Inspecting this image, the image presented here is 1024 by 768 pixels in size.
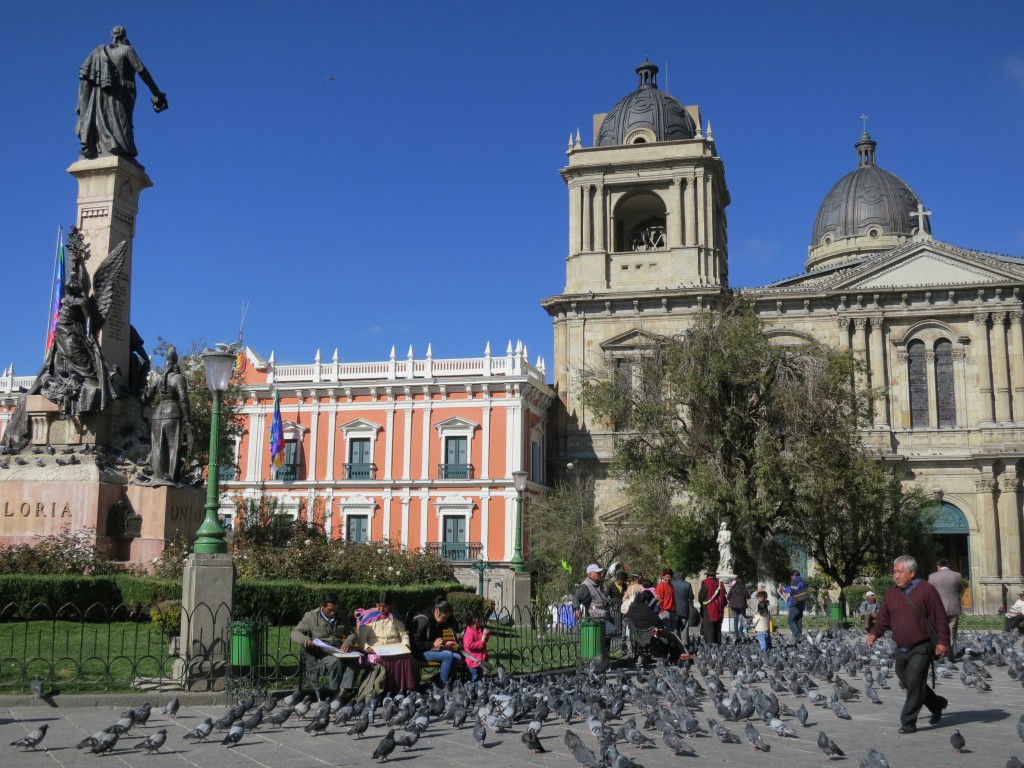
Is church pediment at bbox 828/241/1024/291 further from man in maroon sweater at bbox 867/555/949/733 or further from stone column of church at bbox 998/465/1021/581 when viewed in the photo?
man in maroon sweater at bbox 867/555/949/733

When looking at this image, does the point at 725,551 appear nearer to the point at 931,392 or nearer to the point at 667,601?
the point at 667,601

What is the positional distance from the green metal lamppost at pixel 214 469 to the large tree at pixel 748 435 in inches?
711

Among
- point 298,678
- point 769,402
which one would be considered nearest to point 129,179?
point 298,678

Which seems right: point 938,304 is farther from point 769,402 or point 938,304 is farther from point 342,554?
point 342,554

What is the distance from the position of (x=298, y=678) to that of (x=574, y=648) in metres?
5.29

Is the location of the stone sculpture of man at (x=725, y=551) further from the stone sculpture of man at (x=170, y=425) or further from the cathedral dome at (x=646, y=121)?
the cathedral dome at (x=646, y=121)

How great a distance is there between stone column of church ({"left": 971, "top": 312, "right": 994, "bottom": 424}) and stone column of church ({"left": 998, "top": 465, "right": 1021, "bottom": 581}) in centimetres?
242

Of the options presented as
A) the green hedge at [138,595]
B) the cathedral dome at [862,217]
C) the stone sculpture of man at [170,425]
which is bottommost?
the green hedge at [138,595]

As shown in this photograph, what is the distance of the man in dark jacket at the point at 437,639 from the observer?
37.7ft

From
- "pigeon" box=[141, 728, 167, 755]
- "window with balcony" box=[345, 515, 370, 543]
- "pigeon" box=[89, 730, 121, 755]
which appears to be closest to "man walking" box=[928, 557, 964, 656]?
"pigeon" box=[141, 728, 167, 755]

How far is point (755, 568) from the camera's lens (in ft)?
100

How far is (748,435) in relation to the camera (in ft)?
97.8

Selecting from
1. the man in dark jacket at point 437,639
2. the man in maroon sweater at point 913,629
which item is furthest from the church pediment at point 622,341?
the man in maroon sweater at point 913,629

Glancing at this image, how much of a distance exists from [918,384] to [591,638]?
1272 inches
